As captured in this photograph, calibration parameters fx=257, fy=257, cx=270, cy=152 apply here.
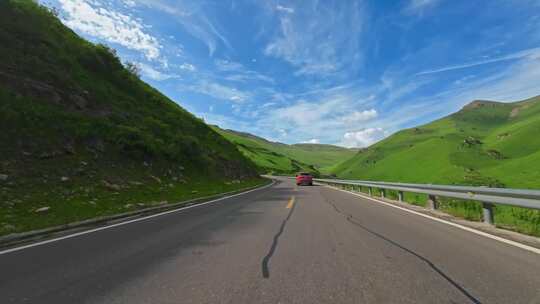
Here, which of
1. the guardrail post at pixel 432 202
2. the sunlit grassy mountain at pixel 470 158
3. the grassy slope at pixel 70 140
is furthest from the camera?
the sunlit grassy mountain at pixel 470 158

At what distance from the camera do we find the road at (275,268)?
9.34ft

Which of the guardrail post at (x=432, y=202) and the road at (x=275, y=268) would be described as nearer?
the road at (x=275, y=268)

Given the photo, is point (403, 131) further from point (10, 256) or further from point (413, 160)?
point (10, 256)

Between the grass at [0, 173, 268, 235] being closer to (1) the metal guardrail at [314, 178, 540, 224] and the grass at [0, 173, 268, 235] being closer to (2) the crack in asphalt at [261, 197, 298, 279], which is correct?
(2) the crack in asphalt at [261, 197, 298, 279]

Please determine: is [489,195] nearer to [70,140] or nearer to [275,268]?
[275,268]

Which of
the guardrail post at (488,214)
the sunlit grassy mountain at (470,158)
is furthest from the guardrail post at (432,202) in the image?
the sunlit grassy mountain at (470,158)

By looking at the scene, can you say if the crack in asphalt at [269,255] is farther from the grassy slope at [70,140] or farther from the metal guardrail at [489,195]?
the grassy slope at [70,140]

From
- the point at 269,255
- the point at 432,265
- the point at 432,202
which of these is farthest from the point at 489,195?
the point at 269,255

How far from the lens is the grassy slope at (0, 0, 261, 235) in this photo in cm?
905

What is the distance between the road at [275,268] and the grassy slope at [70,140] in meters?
3.20

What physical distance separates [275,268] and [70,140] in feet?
44.8

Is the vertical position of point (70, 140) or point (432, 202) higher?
point (70, 140)

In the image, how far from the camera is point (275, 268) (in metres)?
3.64

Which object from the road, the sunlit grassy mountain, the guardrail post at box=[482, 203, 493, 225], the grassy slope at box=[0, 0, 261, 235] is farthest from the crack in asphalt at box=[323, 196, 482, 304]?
the sunlit grassy mountain
